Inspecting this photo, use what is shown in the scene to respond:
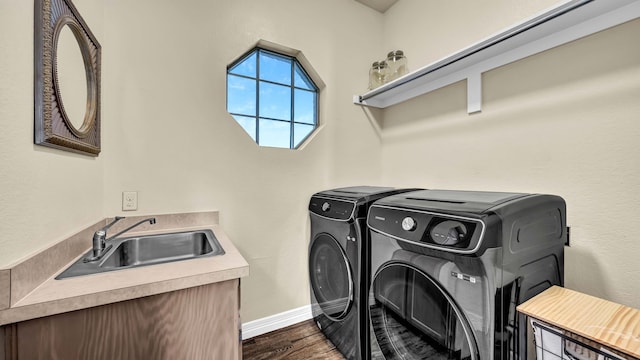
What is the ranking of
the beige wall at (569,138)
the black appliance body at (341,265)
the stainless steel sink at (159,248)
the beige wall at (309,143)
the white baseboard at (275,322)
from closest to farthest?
the beige wall at (309,143) → the beige wall at (569,138) → the stainless steel sink at (159,248) → the black appliance body at (341,265) → the white baseboard at (275,322)

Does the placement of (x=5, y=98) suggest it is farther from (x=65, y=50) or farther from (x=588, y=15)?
(x=588, y=15)

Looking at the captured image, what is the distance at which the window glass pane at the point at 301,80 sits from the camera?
86.0 inches

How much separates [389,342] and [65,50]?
6.49 ft

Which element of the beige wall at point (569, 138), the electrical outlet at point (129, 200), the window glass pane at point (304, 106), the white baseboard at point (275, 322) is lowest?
the white baseboard at point (275, 322)

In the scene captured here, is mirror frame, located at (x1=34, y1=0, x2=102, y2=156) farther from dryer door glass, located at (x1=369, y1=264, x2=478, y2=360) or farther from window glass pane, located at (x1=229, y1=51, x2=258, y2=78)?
dryer door glass, located at (x1=369, y1=264, x2=478, y2=360)

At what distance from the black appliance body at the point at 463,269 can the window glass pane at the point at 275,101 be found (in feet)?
4.16

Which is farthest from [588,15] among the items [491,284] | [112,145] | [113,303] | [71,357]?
[112,145]

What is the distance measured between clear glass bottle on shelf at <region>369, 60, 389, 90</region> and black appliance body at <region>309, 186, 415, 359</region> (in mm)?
1089

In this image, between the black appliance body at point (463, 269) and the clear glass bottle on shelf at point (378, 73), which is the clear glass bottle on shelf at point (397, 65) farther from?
the black appliance body at point (463, 269)

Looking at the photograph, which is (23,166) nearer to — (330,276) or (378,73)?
(330,276)

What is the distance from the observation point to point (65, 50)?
40.7 inches

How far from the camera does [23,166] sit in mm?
778

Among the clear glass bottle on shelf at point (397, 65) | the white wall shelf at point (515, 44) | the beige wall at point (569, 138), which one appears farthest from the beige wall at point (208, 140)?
the beige wall at point (569, 138)

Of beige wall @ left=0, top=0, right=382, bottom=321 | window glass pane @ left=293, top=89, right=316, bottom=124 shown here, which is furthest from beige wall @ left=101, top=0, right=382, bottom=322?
window glass pane @ left=293, top=89, right=316, bottom=124
